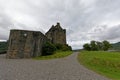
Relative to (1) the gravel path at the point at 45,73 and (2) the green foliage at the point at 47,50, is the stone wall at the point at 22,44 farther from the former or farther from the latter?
(1) the gravel path at the point at 45,73

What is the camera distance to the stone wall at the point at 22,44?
115 feet

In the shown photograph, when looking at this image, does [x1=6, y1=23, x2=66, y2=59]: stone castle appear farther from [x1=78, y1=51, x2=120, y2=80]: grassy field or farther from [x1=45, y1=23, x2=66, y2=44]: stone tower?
[x1=45, y1=23, x2=66, y2=44]: stone tower

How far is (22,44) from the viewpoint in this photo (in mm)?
35781

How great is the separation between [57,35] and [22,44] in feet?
97.3

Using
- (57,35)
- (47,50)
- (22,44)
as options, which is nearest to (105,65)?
(47,50)

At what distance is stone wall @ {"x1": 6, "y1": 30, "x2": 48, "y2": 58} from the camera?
35.2 metres

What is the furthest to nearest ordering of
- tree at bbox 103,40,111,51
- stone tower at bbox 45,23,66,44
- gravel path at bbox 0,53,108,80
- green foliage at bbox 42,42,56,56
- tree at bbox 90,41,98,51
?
tree at bbox 103,40,111,51 < tree at bbox 90,41,98,51 < stone tower at bbox 45,23,66,44 < green foliage at bbox 42,42,56,56 < gravel path at bbox 0,53,108,80

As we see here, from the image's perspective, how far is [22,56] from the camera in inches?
1389

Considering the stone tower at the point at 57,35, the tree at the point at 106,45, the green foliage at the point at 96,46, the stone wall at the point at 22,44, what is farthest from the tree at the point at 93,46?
the stone wall at the point at 22,44

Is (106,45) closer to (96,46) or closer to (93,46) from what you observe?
(96,46)

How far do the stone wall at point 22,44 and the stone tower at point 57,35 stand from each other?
83.3 feet

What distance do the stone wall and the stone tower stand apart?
25.4 m

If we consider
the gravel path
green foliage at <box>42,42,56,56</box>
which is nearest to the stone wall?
green foliage at <box>42,42,56,56</box>

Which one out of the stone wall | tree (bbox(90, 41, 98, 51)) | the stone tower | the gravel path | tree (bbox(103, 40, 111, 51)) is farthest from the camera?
tree (bbox(103, 40, 111, 51))
